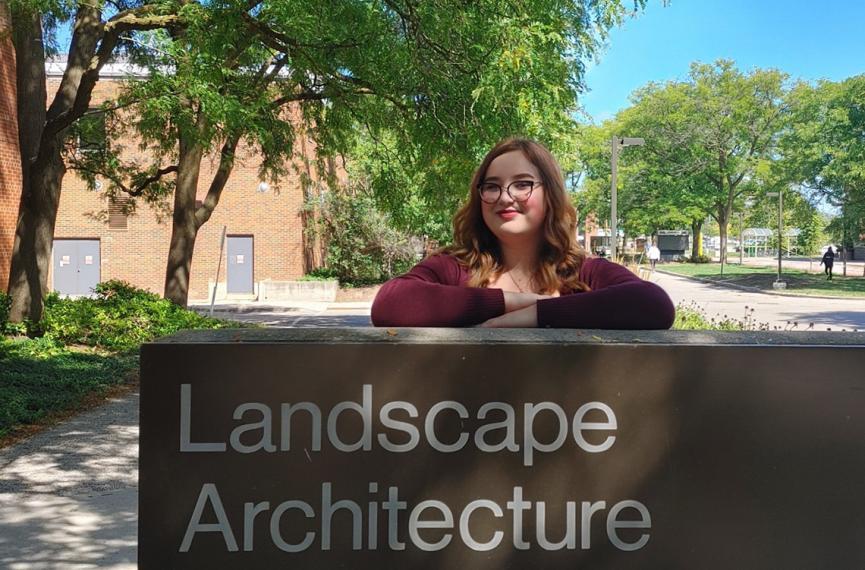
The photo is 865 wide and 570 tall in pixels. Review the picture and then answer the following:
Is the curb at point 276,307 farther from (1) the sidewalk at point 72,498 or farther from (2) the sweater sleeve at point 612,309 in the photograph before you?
(2) the sweater sleeve at point 612,309

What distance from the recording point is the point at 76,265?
107ft

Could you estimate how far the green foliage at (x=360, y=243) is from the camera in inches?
1230

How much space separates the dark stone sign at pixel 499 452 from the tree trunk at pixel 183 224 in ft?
51.6

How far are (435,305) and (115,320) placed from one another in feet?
43.8

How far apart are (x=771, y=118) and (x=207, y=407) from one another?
57.4 meters

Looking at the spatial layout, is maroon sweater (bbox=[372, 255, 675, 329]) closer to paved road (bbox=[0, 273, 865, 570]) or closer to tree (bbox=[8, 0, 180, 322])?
paved road (bbox=[0, 273, 865, 570])

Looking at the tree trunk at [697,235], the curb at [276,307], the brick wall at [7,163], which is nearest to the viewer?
the brick wall at [7,163]

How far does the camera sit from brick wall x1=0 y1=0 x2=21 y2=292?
16719 mm

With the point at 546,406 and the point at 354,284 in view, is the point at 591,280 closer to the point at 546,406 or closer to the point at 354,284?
the point at 546,406

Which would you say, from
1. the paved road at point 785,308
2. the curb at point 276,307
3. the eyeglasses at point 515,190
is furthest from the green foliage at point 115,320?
the eyeglasses at point 515,190

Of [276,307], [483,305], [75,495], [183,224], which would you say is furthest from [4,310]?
[276,307]

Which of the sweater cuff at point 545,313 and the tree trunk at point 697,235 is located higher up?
the tree trunk at point 697,235

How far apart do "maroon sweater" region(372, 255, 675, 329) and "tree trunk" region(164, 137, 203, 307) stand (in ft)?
50.2

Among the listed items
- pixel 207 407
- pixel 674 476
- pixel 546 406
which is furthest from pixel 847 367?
pixel 207 407
